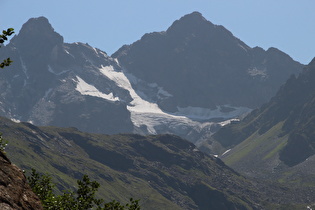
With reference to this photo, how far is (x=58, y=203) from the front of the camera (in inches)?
1766

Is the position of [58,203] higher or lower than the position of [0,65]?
lower

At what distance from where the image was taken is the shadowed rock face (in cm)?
3164

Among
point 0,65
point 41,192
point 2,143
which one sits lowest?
point 41,192

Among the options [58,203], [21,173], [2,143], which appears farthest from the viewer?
[58,203]

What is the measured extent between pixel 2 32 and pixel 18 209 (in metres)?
10.1

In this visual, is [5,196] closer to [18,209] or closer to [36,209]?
[18,209]

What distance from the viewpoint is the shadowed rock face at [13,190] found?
104ft

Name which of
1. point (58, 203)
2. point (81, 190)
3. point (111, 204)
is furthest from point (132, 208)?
point (58, 203)

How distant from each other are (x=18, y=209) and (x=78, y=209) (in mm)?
18965

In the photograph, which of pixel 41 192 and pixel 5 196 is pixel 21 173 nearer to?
pixel 5 196

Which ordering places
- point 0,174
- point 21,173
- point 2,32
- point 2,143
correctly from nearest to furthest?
point 2,32, point 0,174, point 21,173, point 2,143

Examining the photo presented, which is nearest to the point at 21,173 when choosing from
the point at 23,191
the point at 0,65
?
the point at 23,191

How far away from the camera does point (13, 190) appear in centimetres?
3338

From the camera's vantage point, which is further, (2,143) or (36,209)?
(2,143)
